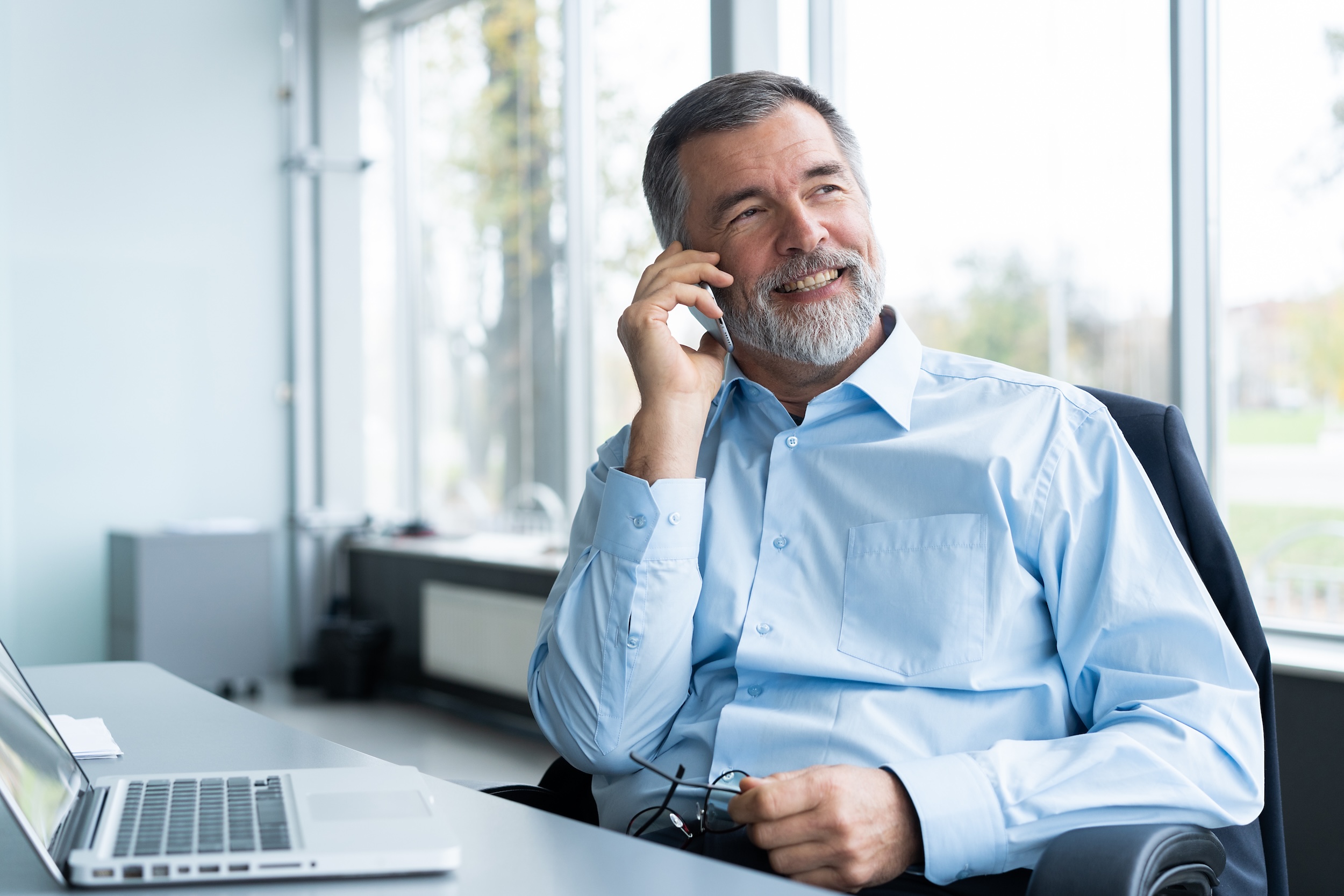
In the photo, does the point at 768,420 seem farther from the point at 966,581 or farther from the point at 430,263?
the point at 430,263

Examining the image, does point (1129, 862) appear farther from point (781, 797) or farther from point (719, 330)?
point (719, 330)

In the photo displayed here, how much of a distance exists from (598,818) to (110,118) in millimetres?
4318

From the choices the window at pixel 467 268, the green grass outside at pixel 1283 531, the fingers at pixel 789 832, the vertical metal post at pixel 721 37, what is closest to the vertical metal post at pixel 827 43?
the vertical metal post at pixel 721 37

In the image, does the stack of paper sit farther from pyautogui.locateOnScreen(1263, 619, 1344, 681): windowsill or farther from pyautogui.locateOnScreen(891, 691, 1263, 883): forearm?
pyautogui.locateOnScreen(1263, 619, 1344, 681): windowsill

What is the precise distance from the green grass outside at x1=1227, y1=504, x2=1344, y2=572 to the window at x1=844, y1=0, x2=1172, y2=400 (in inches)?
13.1

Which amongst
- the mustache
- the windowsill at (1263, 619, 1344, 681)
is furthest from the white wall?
the windowsill at (1263, 619, 1344, 681)

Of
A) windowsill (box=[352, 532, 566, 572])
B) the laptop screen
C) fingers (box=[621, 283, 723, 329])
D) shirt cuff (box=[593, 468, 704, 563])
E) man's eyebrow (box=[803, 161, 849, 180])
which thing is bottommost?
windowsill (box=[352, 532, 566, 572])

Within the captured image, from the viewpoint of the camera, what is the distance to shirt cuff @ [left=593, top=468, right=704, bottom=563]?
145cm

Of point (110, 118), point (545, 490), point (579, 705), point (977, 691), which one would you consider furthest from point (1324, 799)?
point (110, 118)

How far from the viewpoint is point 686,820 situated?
4.74 feet

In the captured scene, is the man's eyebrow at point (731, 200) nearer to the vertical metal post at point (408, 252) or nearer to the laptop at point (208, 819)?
the laptop at point (208, 819)

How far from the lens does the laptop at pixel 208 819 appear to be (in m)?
0.83

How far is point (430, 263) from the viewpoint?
5344 millimetres

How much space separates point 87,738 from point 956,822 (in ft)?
3.05
